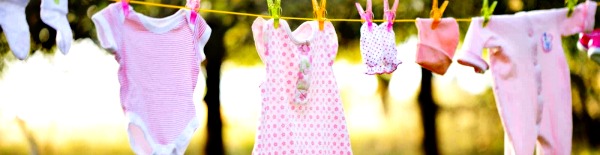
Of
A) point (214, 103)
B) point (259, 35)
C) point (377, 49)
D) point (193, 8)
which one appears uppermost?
point (193, 8)

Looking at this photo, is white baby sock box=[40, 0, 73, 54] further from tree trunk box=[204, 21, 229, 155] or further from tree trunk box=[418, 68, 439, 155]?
tree trunk box=[418, 68, 439, 155]

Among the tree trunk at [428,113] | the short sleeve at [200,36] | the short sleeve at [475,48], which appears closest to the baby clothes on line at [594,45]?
the short sleeve at [475,48]

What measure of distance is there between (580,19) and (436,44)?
1.81ft

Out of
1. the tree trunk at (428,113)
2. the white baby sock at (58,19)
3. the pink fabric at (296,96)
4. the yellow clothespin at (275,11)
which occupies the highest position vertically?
the white baby sock at (58,19)

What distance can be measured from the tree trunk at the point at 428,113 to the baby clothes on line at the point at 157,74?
5.04m

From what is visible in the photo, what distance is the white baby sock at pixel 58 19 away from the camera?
2438mm

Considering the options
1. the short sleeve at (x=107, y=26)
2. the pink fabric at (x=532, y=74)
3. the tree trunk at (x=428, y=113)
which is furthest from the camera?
the tree trunk at (x=428, y=113)

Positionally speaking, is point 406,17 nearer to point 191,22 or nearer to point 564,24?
point 564,24

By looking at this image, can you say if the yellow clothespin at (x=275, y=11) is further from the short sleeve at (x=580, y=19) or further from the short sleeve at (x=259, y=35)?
the short sleeve at (x=580, y=19)

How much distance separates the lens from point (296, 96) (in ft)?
10.1

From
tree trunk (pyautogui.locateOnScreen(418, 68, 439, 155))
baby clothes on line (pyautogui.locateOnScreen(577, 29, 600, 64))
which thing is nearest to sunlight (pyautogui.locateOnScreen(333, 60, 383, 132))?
tree trunk (pyautogui.locateOnScreen(418, 68, 439, 155))

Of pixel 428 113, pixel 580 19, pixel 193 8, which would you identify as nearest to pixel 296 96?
pixel 193 8

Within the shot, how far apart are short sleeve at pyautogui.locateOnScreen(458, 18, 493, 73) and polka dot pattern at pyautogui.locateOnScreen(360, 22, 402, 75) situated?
0.39 metres

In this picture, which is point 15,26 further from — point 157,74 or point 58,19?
point 157,74
